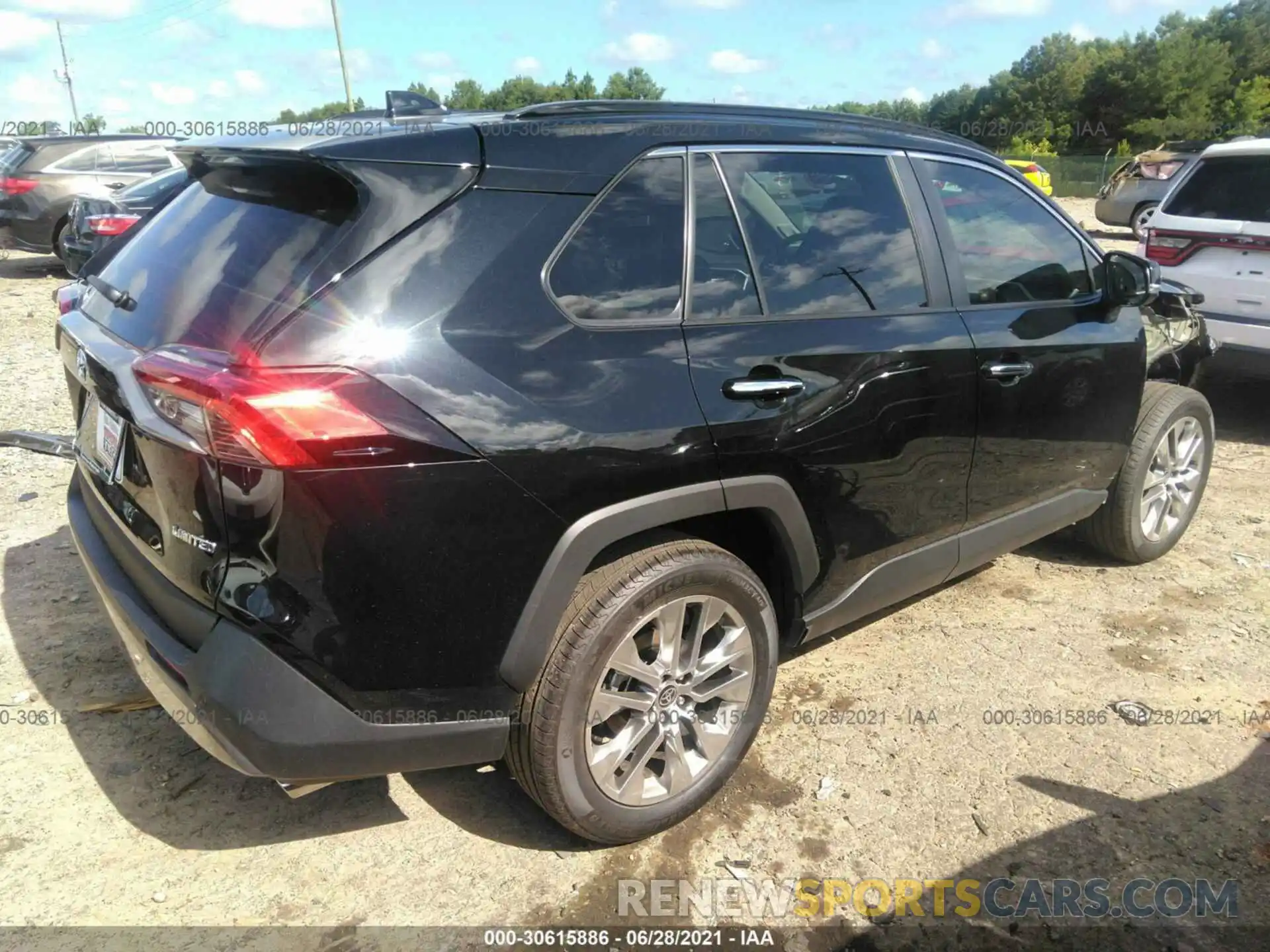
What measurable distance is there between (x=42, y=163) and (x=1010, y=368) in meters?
13.1

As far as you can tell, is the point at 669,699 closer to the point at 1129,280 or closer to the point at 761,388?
the point at 761,388

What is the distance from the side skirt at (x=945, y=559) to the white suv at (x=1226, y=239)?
271 centimetres

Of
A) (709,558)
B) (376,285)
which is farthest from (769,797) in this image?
(376,285)

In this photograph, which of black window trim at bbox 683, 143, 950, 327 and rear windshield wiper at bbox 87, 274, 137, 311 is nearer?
rear windshield wiper at bbox 87, 274, 137, 311

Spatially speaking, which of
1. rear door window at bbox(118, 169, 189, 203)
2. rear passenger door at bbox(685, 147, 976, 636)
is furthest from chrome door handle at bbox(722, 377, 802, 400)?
rear door window at bbox(118, 169, 189, 203)

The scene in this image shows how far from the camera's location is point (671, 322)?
2.42 meters

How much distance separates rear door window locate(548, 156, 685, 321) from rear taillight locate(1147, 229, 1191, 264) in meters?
5.04

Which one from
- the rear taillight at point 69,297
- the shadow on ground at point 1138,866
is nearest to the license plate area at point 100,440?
the rear taillight at point 69,297

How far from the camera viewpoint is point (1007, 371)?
10.5ft

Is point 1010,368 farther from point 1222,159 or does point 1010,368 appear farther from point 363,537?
point 1222,159

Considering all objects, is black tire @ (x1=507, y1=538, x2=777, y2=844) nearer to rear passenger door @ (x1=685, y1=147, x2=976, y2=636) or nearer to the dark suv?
rear passenger door @ (x1=685, y1=147, x2=976, y2=636)

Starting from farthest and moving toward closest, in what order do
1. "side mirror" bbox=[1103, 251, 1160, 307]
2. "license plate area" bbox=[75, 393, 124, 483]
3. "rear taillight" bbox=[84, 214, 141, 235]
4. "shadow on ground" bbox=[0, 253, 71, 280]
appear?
"shadow on ground" bbox=[0, 253, 71, 280] < "rear taillight" bbox=[84, 214, 141, 235] < "side mirror" bbox=[1103, 251, 1160, 307] < "license plate area" bbox=[75, 393, 124, 483]

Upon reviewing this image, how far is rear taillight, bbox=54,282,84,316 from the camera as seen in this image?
283cm

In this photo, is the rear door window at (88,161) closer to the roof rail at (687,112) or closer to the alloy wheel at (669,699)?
the roof rail at (687,112)
